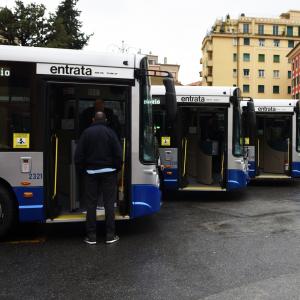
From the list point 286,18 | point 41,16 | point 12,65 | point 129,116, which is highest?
point 286,18

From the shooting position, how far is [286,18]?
344 ft

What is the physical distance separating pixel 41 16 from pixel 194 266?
29.5 m

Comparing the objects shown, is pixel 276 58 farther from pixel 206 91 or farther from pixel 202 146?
pixel 206 91

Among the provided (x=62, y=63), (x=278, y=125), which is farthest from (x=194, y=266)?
(x=278, y=125)

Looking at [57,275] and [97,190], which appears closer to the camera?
[57,275]

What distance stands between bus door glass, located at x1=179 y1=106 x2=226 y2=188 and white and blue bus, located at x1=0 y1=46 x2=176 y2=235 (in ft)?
12.9

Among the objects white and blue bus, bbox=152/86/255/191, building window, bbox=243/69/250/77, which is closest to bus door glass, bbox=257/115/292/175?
white and blue bus, bbox=152/86/255/191

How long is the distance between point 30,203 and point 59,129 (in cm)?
128

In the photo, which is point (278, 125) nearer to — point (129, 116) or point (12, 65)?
point (129, 116)

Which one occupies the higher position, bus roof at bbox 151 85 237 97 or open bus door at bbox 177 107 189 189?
bus roof at bbox 151 85 237 97

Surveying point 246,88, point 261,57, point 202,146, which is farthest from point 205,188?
point 261,57

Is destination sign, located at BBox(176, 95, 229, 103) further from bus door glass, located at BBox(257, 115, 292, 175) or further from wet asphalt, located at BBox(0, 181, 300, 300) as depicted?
bus door glass, located at BBox(257, 115, 292, 175)

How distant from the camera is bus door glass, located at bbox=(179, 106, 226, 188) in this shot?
1145cm

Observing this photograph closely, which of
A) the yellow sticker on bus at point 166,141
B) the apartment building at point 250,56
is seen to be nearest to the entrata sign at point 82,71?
the yellow sticker on bus at point 166,141
